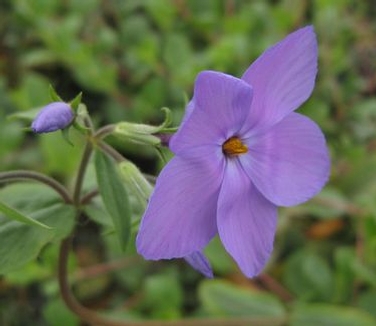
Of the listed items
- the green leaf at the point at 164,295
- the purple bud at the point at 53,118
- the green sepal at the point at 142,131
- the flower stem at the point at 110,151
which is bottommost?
the green leaf at the point at 164,295

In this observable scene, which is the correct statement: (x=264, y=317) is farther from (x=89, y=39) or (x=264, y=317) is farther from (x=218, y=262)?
(x=89, y=39)

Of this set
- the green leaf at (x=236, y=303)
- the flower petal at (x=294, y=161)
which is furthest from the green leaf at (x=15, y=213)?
the green leaf at (x=236, y=303)

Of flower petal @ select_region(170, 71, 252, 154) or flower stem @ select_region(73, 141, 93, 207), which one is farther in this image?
flower stem @ select_region(73, 141, 93, 207)

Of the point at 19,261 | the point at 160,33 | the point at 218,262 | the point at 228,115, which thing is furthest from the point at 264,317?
the point at 160,33

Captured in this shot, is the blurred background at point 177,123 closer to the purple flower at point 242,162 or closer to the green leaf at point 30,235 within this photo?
the green leaf at point 30,235

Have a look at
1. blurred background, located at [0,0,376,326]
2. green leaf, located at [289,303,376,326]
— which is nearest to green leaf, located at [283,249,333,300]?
blurred background, located at [0,0,376,326]

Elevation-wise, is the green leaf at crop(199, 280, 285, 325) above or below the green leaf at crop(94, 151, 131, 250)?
below

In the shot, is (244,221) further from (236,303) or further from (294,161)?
(236,303)

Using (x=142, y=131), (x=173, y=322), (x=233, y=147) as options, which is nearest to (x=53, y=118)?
(x=142, y=131)

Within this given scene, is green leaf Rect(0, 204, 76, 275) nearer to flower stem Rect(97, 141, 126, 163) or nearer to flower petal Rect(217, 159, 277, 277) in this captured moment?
flower stem Rect(97, 141, 126, 163)
